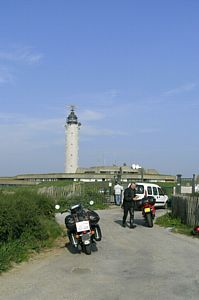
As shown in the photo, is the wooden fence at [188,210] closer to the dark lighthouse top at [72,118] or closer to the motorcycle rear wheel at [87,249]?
the motorcycle rear wheel at [87,249]

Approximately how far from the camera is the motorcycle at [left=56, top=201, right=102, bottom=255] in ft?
35.3

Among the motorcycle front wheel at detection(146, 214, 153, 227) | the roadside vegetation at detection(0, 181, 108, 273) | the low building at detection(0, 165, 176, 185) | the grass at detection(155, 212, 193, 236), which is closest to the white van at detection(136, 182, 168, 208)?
the grass at detection(155, 212, 193, 236)

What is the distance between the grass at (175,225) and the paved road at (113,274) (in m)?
2.18

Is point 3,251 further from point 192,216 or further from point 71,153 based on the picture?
point 71,153

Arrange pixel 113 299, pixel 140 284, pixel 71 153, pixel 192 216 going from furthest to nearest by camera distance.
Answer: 1. pixel 71 153
2. pixel 192 216
3. pixel 140 284
4. pixel 113 299

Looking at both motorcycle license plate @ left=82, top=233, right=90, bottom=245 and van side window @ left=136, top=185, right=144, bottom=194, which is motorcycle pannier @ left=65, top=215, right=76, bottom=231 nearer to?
motorcycle license plate @ left=82, top=233, right=90, bottom=245

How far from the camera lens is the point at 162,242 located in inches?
505

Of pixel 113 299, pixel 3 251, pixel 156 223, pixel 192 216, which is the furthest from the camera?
pixel 156 223

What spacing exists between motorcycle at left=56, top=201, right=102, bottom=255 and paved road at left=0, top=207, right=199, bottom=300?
0.96 ft

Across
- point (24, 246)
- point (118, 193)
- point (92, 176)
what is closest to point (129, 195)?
point (24, 246)

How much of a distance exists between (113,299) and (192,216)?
974 cm

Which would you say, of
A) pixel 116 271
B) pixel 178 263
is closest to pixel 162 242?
pixel 178 263

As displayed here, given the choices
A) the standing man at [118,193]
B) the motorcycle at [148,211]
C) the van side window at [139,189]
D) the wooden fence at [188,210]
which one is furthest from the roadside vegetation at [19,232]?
the standing man at [118,193]

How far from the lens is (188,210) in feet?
54.0
